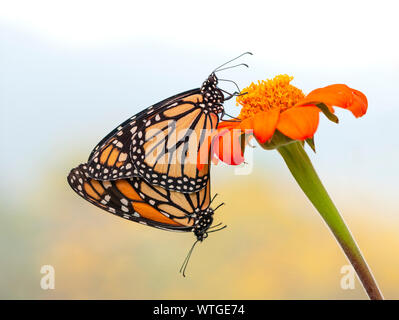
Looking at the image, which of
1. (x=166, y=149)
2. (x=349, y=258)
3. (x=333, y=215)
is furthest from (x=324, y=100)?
(x=166, y=149)

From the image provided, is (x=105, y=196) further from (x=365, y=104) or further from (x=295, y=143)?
(x=365, y=104)

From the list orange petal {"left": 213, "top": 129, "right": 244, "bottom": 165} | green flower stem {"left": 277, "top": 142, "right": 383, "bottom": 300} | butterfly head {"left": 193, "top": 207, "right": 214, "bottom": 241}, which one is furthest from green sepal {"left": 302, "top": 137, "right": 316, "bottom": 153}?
butterfly head {"left": 193, "top": 207, "right": 214, "bottom": 241}

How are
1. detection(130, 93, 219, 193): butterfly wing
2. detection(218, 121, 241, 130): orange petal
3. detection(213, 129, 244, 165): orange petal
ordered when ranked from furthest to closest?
detection(130, 93, 219, 193): butterfly wing → detection(218, 121, 241, 130): orange petal → detection(213, 129, 244, 165): orange petal

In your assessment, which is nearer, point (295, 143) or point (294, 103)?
point (295, 143)

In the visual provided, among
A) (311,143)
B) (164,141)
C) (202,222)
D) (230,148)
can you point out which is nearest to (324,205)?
(311,143)

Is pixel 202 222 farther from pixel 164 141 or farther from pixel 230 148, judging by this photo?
pixel 230 148

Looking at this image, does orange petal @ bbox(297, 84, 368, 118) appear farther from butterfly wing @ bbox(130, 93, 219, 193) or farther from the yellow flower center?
butterfly wing @ bbox(130, 93, 219, 193)

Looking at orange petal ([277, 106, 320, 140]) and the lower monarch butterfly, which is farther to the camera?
the lower monarch butterfly
